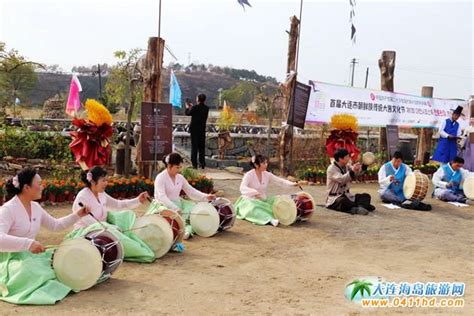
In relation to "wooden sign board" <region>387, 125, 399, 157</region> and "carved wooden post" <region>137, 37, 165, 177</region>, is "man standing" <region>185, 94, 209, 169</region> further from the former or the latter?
"wooden sign board" <region>387, 125, 399, 157</region>

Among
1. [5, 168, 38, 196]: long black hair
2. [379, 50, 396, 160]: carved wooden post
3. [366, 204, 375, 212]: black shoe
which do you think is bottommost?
[366, 204, 375, 212]: black shoe

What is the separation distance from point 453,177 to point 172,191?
608 centimetres

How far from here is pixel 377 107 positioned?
44.5 ft

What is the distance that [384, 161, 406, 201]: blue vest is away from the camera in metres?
9.27

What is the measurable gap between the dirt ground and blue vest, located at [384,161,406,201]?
1298 millimetres

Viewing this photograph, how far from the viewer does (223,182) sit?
424 inches

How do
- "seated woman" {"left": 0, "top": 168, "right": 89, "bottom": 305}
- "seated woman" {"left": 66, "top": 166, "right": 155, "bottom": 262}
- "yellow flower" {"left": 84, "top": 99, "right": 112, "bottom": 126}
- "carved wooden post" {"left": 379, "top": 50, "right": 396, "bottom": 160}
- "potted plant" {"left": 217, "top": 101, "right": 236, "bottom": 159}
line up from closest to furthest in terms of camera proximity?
"seated woman" {"left": 0, "top": 168, "right": 89, "bottom": 305} → "seated woman" {"left": 66, "top": 166, "right": 155, "bottom": 262} → "yellow flower" {"left": 84, "top": 99, "right": 112, "bottom": 126} → "carved wooden post" {"left": 379, "top": 50, "right": 396, "bottom": 160} → "potted plant" {"left": 217, "top": 101, "right": 236, "bottom": 159}

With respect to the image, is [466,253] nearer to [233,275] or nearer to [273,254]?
[273,254]

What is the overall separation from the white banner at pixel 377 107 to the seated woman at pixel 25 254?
8304mm

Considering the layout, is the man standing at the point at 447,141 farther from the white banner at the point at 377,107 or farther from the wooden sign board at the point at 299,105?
the wooden sign board at the point at 299,105

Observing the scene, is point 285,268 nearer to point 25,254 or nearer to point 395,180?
point 25,254

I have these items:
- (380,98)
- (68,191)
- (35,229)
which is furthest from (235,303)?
(380,98)

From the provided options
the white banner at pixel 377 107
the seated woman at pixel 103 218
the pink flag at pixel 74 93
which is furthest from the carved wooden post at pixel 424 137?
the seated woman at pixel 103 218

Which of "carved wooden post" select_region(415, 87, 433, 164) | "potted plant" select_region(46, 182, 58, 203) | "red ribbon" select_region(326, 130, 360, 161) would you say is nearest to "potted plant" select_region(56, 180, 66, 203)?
"potted plant" select_region(46, 182, 58, 203)
